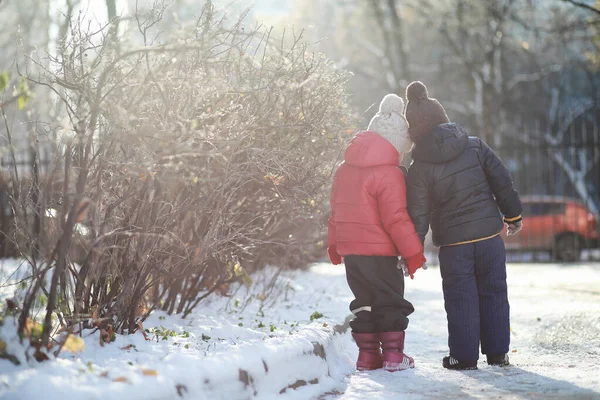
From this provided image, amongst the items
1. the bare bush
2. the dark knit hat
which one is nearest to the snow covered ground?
the bare bush

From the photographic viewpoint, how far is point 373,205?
517 cm

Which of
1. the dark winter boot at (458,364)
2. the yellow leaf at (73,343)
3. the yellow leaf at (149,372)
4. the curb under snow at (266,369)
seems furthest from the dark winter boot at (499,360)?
the yellow leaf at (73,343)

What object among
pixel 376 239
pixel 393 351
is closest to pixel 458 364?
pixel 393 351

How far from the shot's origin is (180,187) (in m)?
5.29

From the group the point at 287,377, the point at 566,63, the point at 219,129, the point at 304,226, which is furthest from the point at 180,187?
the point at 566,63

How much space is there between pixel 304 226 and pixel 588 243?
368 inches

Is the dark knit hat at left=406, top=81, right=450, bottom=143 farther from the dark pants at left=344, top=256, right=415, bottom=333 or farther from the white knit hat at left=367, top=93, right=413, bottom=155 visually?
the dark pants at left=344, top=256, right=415, bottom=333

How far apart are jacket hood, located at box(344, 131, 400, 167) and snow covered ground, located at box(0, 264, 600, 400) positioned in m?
1.23

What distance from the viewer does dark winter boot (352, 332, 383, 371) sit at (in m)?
5.27

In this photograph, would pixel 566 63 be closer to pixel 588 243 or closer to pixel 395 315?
pixel 588 243

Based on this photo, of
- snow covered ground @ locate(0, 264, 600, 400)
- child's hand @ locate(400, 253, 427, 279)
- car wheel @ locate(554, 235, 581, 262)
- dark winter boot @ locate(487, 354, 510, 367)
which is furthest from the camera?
car wheel @ locate(554, 235, 581, 262)

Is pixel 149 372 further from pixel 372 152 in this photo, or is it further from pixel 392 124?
pixel 392 124

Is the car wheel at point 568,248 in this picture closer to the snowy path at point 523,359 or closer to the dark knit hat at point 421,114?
the snowy path at point 523,359

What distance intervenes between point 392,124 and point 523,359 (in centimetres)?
194
